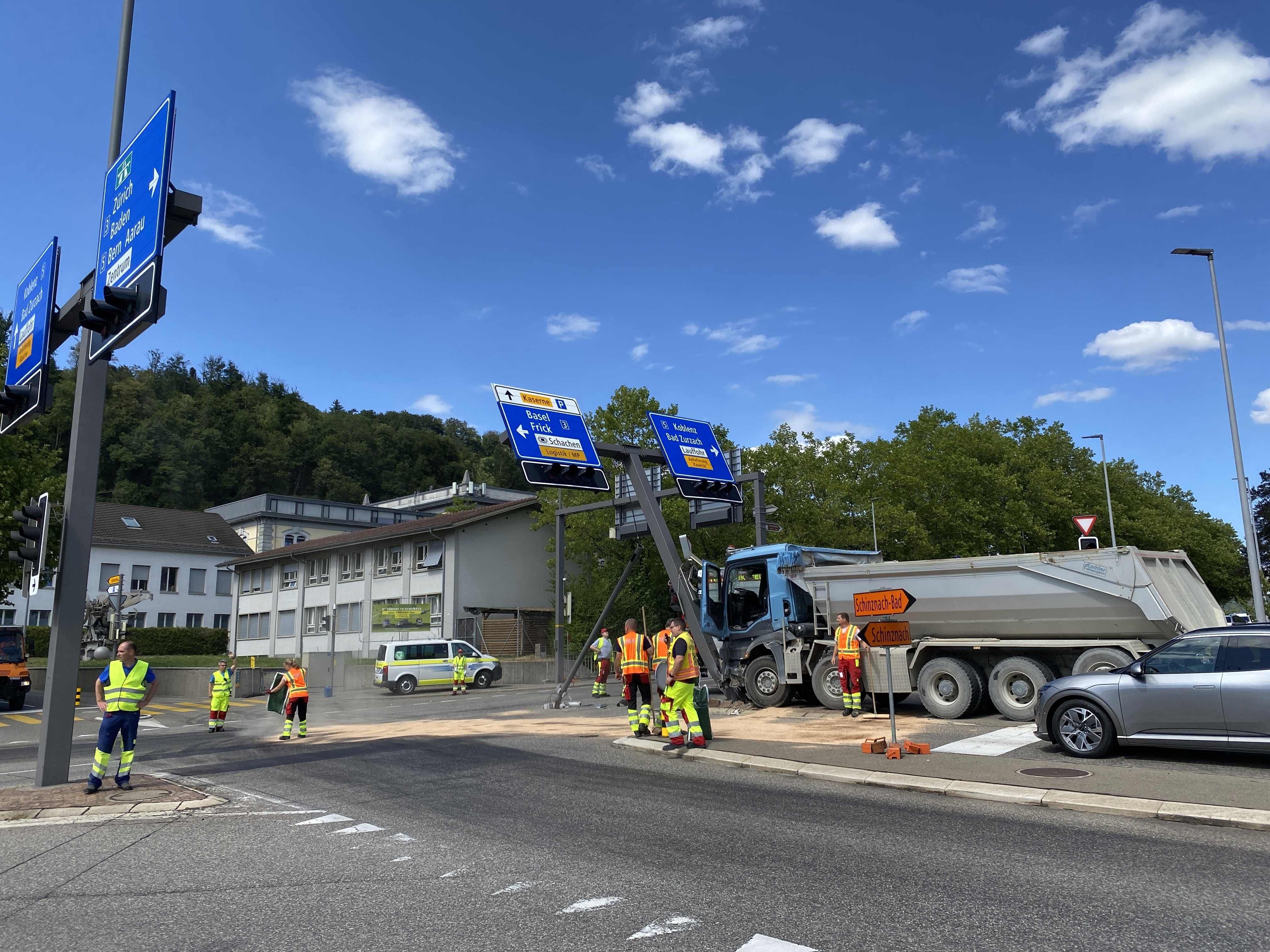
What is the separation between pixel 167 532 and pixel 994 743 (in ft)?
207

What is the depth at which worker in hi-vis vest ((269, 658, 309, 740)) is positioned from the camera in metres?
16.1

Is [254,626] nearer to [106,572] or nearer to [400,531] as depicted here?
[106,572]

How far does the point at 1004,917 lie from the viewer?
16.5 ft

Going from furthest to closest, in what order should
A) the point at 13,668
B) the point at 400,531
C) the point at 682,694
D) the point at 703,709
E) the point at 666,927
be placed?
the point at 400,531, the point at 13,668, the point at 703,709, the point at 682,694, the point at 666,927

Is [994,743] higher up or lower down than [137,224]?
lower down

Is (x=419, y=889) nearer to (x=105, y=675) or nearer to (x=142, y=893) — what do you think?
(x=142, y=893)

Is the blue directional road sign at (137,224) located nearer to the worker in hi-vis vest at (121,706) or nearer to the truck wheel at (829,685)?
the worker in hi-vis vest at (121,706)

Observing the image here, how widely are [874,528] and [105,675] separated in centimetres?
3399

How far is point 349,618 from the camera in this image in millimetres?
47875

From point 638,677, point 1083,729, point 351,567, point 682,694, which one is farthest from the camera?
point 351,567

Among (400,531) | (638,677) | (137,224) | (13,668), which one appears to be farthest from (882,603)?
(400,531)

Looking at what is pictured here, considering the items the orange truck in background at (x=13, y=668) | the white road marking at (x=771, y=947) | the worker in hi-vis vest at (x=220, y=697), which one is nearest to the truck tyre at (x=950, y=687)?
the white road marking at (x=771, y=947)

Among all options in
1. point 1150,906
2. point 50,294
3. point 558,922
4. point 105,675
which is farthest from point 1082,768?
point 50,294

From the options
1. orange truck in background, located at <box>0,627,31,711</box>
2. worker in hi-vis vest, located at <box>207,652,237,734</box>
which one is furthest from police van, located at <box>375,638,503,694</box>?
worker in hi-vis vest, located at <box>207,652,237,734</box>
